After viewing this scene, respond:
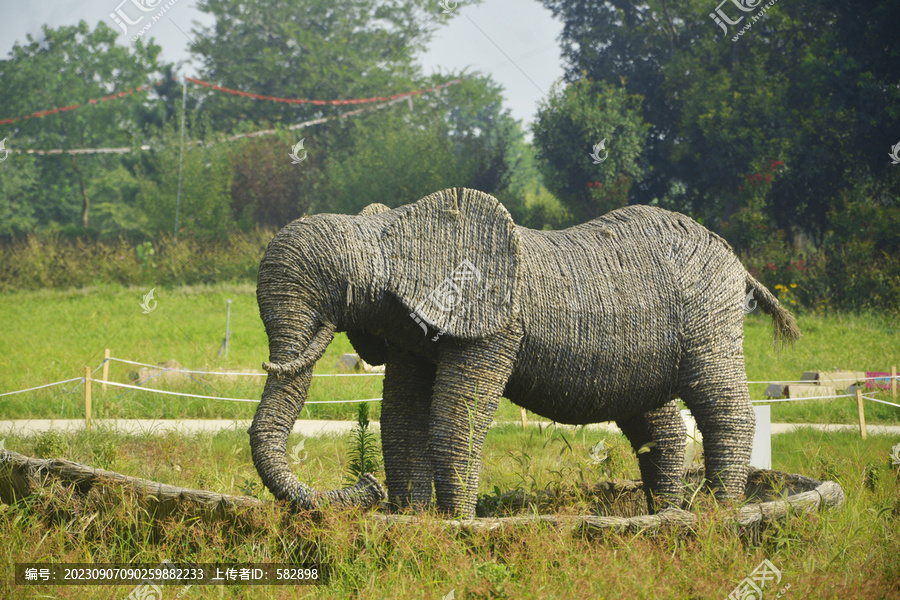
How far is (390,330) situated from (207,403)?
587 centimetres

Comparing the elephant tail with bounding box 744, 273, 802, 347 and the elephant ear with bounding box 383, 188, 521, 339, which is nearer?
the elephant ear with bounding box 383, 188, 521, 339

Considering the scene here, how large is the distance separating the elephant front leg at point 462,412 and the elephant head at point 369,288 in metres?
0.11

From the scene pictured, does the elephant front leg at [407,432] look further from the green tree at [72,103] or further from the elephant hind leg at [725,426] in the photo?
the green tree at [72,103]

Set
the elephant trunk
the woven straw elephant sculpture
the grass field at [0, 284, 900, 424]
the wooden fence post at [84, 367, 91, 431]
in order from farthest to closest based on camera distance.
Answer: the grass field at [0, 284, 900, 424] < the wooden fence post at [84, 367, 91, 431] < the woven straw elephant sculpture < the elephant trunk

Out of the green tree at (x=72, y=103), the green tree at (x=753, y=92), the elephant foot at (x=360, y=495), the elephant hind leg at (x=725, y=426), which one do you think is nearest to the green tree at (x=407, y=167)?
the green tree at (x=753, y=92)

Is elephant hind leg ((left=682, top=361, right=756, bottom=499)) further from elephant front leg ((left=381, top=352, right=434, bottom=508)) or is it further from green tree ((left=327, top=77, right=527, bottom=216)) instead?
green tree ((left=327, top=77, right=527, bottom=216))

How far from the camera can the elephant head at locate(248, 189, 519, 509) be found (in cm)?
342

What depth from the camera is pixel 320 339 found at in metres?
3.55

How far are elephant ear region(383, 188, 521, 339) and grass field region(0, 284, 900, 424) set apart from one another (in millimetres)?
5566

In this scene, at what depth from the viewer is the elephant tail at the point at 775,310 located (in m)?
4.46

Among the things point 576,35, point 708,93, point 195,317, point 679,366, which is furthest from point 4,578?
point 576,35

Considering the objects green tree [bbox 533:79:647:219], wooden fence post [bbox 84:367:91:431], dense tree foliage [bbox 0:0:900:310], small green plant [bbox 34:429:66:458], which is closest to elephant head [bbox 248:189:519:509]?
small green plant [bbox 34:429:66:458]

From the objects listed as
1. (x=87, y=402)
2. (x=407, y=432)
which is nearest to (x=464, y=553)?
(x=407, y=432)

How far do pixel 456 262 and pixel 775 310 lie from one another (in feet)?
6.63
